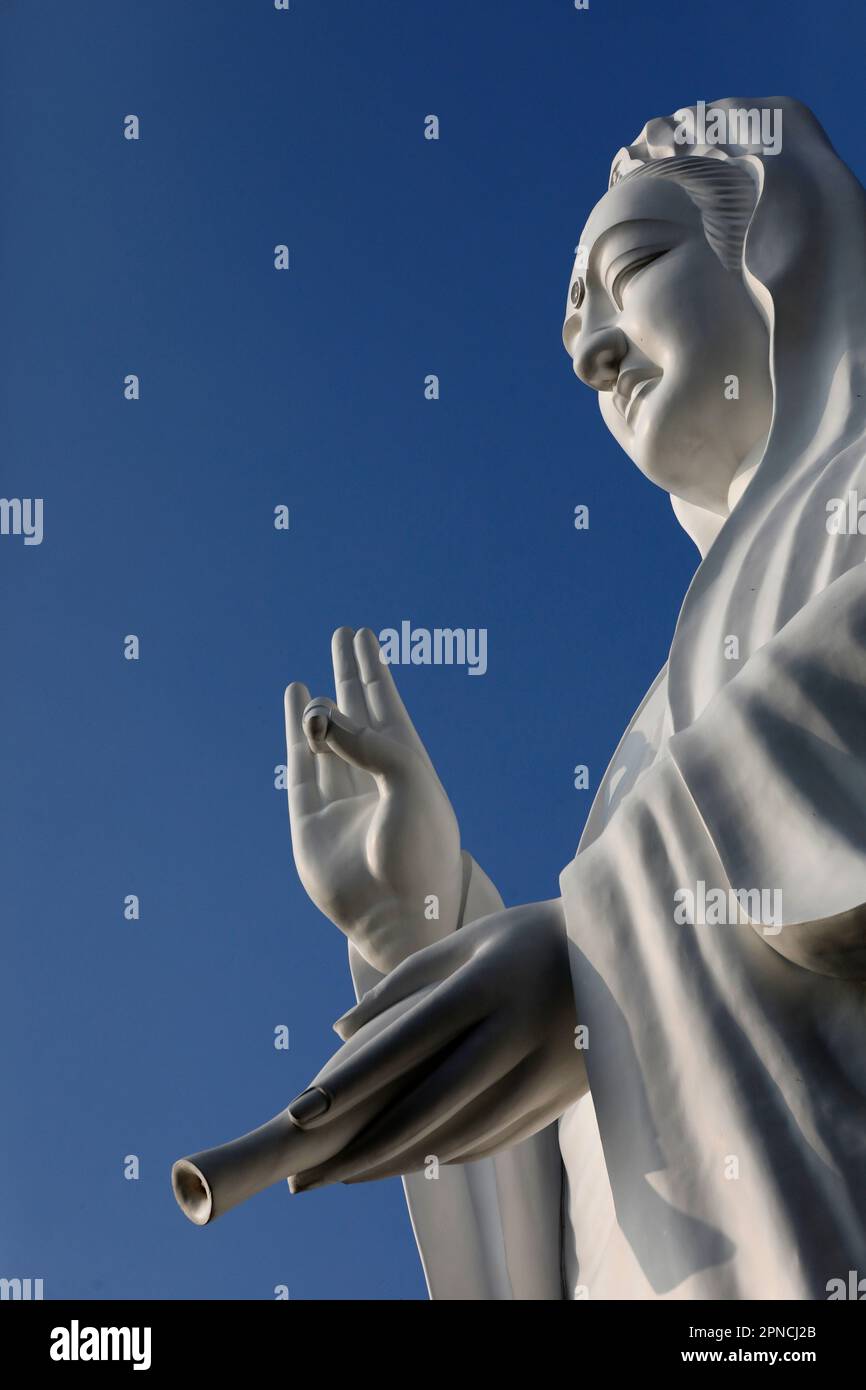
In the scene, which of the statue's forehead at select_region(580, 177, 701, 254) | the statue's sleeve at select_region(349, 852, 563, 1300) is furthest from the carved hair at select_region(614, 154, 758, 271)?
the statue's sleeve at select_region(349, 852, 563, 1300)

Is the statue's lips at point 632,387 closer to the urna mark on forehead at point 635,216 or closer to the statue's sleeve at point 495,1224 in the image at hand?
the urna mark on forehead at point 635,216

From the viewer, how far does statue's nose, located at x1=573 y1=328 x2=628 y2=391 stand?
13.1ft

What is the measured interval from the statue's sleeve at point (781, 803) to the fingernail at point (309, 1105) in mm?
520

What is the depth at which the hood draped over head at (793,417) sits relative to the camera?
129 inches

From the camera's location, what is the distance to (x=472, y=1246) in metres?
3.63

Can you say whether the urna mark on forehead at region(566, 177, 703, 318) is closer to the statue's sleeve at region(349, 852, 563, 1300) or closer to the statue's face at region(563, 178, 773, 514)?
the statue's face at region(563, 178, 773, 514)

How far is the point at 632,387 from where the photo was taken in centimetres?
400

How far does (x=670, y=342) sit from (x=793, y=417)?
0.41 meters

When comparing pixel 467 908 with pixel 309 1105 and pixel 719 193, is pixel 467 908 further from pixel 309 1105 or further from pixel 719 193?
pixel 719 193

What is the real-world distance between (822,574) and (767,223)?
1045 millimetres

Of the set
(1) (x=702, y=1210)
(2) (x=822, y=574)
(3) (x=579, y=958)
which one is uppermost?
(2) (x=822, y=574)

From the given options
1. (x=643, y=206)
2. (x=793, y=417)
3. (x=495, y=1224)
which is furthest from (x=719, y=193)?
(x=495, y=1224)
